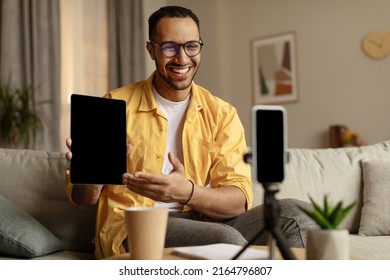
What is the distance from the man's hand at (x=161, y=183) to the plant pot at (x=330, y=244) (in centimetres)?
49

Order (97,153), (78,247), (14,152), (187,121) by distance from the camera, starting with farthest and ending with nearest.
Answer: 1. (14,152)
2. (78,247)
3. (187,121)
4. (97,153)

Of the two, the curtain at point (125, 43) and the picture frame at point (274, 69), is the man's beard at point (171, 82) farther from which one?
the picture frame at point (274, 69)

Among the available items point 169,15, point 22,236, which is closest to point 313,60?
point 169,15

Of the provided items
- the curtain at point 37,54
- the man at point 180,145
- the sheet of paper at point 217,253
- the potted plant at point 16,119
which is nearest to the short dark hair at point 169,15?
the man at point 180,145

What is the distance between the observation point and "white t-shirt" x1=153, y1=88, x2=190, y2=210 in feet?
5.36

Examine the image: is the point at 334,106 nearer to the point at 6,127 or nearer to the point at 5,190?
the point at 6,127

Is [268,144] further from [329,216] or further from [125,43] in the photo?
[125,43]

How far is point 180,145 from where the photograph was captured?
1.67 metres

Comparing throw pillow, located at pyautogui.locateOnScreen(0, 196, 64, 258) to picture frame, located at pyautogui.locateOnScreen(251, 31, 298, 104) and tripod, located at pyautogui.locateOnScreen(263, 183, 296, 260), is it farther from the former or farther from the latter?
picture frame, located at pyautogui.locateOnScreen(251, 31, 298, 104)

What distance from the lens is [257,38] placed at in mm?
4898

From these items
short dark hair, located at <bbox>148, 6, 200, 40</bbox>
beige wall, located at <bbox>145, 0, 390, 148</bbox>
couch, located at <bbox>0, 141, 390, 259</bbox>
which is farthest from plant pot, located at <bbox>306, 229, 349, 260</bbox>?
beige wall, located at <bbox>145, 0, 390, 148</bbox>

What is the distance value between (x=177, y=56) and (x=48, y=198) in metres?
0.70
